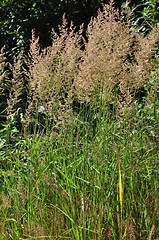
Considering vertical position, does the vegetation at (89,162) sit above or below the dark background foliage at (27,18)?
below

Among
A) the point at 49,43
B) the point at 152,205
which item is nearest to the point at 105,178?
the point at 152,205

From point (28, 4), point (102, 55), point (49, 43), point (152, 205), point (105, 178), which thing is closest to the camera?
point (105, 178)

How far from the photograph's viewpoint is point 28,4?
19.9ft

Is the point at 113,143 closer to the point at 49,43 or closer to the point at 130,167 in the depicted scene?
the point at 130,167

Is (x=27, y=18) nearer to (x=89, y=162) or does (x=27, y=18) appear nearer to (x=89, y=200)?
(x=89, y=162)

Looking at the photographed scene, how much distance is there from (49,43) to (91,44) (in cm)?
409

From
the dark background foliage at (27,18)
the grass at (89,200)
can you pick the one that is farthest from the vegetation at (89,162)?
the dark background foliage at (27,18)

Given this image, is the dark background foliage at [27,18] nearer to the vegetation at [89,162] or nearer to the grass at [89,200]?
the vegetation at [89,162]

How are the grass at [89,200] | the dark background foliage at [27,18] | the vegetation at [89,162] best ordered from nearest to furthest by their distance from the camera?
the grass at [89,200] → the vegetation at [89,162] → the dark background foliage at [27,18]

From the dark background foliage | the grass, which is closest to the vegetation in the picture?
the grass

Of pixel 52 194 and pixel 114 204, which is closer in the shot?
pixel 114 204

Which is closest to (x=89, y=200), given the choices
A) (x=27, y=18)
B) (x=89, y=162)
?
(x=89, y=162)

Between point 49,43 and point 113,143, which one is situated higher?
point 49,43

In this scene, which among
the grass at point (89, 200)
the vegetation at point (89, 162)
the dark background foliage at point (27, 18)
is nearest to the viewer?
the grass at point (89, 200)
